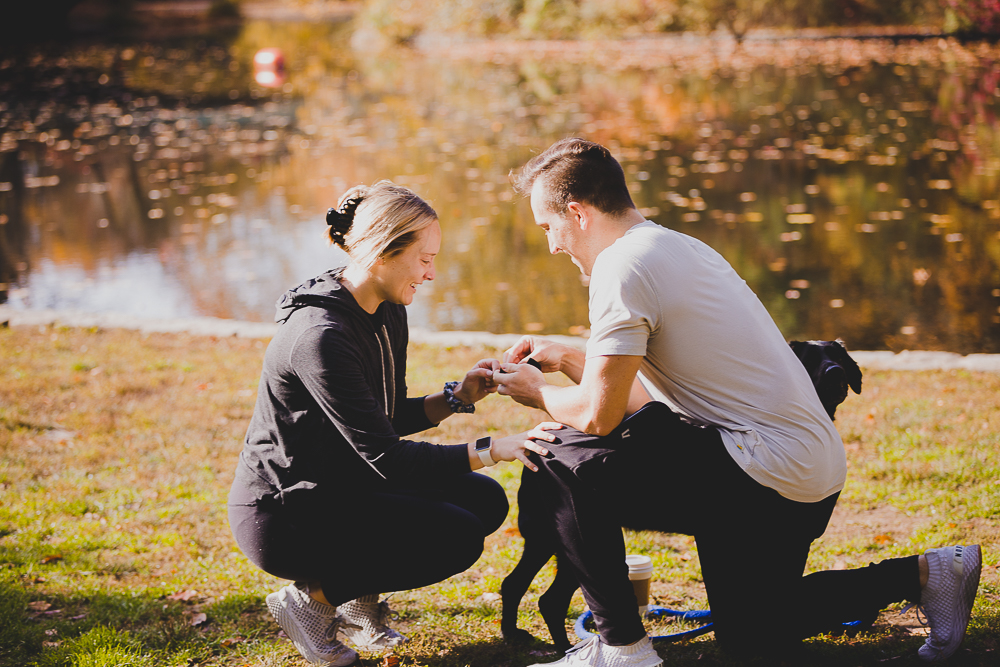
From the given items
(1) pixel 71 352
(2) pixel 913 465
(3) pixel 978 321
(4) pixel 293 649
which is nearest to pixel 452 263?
(1) pixel 71 352

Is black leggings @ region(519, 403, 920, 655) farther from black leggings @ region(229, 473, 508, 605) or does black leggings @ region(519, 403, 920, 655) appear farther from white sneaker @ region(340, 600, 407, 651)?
white sneaker @ region(340, 600, 407, 651)

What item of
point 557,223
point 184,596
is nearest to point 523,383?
point 557,223

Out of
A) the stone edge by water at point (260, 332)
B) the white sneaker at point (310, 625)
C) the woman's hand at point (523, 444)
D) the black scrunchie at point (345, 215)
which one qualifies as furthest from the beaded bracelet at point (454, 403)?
the stone edge by water at point (260, 332)

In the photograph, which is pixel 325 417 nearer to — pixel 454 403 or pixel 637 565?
pixel 454 403

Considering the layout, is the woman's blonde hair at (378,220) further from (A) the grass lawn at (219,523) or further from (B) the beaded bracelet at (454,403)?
(A) the grass lawn at (219,523)

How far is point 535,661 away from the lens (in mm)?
2977

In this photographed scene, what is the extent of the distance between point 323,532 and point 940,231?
7.76 m

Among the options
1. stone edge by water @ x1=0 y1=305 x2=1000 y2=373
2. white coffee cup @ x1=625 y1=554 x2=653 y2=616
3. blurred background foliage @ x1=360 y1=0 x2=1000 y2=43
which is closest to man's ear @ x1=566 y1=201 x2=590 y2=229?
white coffee cup @ x1=625 y1=554 x2=653 y2=616

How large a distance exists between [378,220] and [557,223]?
0.57 metres

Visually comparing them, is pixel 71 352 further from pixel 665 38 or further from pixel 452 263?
pixel 665 38

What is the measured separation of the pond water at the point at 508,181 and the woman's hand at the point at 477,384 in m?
3.60

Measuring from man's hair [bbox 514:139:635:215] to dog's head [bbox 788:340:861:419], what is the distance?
30.0 inches

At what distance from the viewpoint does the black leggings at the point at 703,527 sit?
8.55ft

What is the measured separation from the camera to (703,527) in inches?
105
